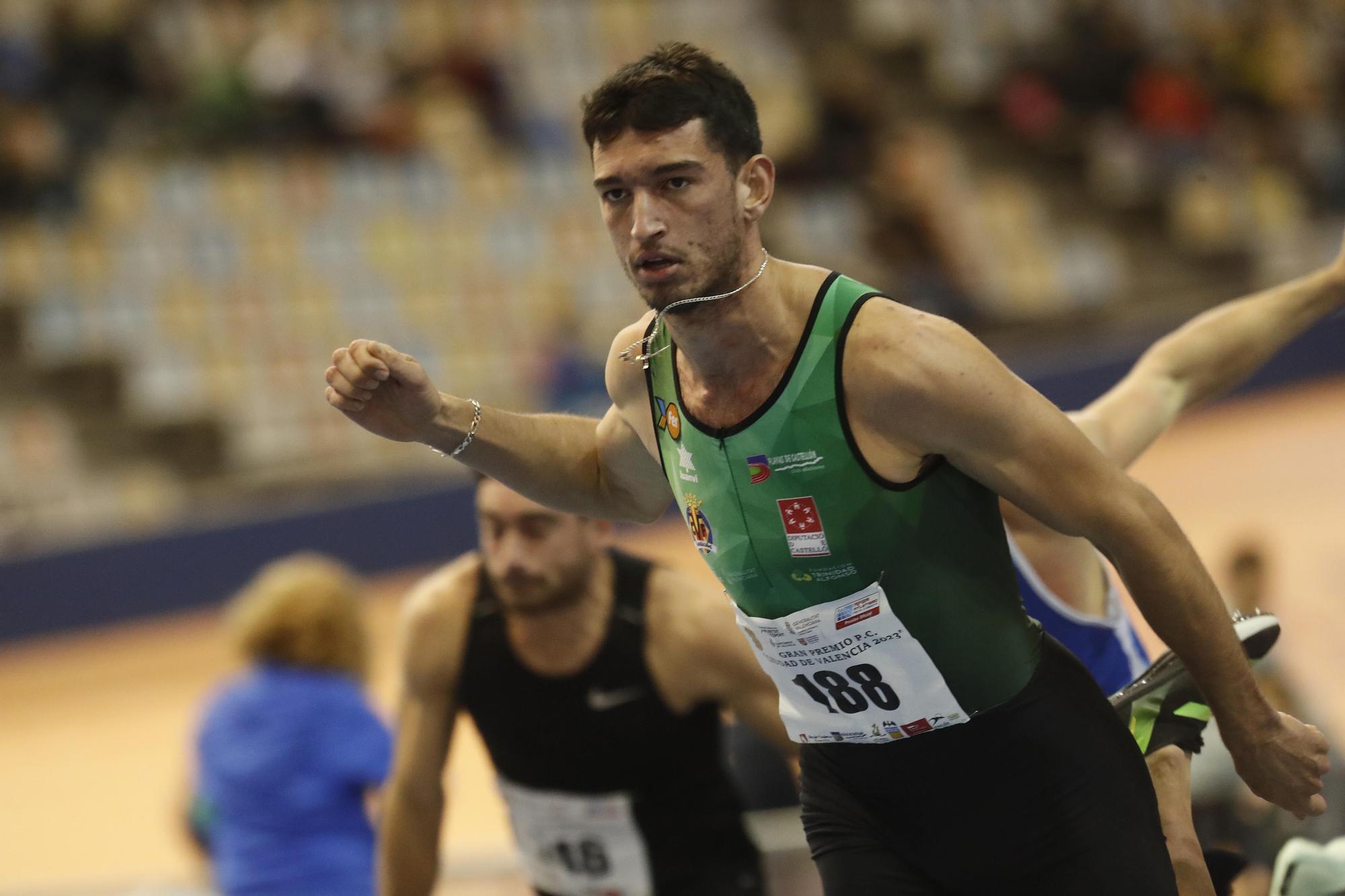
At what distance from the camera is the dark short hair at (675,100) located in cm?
273

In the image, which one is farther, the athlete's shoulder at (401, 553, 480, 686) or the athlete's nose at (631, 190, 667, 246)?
the athlete's shoulder at (401, 553, 480, 686)

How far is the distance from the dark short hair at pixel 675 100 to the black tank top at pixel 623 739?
5.73 feet

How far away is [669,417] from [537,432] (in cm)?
34

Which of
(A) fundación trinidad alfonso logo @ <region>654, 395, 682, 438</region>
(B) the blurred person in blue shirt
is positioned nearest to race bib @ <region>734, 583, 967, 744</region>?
(A) fundación trinidad alfonso logo @ <region>654, 395, 682, 438</region>

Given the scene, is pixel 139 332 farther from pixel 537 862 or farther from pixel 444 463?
pixel 537 862

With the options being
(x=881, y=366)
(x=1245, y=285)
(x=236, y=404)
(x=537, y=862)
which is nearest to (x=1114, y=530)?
(x=881, y=366)

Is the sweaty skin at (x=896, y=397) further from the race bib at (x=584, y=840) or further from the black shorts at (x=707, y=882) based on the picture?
the black shorts at (x=707, y=882)

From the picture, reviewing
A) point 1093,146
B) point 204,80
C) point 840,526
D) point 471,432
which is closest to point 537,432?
point 471,432

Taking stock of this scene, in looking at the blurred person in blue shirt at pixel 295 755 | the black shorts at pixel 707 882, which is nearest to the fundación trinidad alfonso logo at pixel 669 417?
the black shorts at pixel 707 882

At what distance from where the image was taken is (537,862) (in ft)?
14.2

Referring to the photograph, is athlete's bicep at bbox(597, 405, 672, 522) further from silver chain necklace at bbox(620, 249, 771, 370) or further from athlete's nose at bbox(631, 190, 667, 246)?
athlete's nose at bbox(631, 190, 667, 246)

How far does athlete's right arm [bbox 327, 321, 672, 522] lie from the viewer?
2.83m

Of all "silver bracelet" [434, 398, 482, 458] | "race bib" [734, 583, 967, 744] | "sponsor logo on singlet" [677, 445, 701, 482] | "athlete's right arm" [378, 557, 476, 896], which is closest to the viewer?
"race bib" [734, 583, 967, 744]

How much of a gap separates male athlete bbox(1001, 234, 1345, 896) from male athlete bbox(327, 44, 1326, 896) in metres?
0.74
